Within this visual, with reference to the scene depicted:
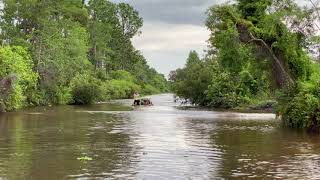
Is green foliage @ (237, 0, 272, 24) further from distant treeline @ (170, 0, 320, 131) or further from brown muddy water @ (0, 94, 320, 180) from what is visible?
brown muddy water @ (0, 94, 320, 180)

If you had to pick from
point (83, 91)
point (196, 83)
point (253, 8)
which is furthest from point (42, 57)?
point (253, 8)

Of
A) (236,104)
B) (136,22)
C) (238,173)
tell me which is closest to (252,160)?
(238,173)

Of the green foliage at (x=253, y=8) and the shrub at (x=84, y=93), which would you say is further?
the shrub at (x=84, y=93)

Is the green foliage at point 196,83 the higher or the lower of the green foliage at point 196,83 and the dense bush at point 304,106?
the higher

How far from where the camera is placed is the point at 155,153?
20.1 meters

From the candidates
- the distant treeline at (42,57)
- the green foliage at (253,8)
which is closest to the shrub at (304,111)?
the green foliage at (253,8)

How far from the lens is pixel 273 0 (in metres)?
35.2

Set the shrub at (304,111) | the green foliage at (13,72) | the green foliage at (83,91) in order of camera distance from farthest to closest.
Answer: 1. the green foliage at (83,91)
2. the green foliage at (13,72)
3. the shrub at (304,111)

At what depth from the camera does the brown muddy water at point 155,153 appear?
614 inches

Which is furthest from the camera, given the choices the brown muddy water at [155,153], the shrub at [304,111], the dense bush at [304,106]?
the dense bush at [304,106]

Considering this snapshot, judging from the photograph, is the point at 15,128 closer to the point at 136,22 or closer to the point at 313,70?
the point at 313,70

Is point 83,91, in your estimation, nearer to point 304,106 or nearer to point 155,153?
point 304,106

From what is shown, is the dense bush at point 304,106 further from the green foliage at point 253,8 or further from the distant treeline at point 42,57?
the distant treeline at point 42,57

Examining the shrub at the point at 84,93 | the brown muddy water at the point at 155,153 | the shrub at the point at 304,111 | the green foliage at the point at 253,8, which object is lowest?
the brown muddy water at the point at 155,153
